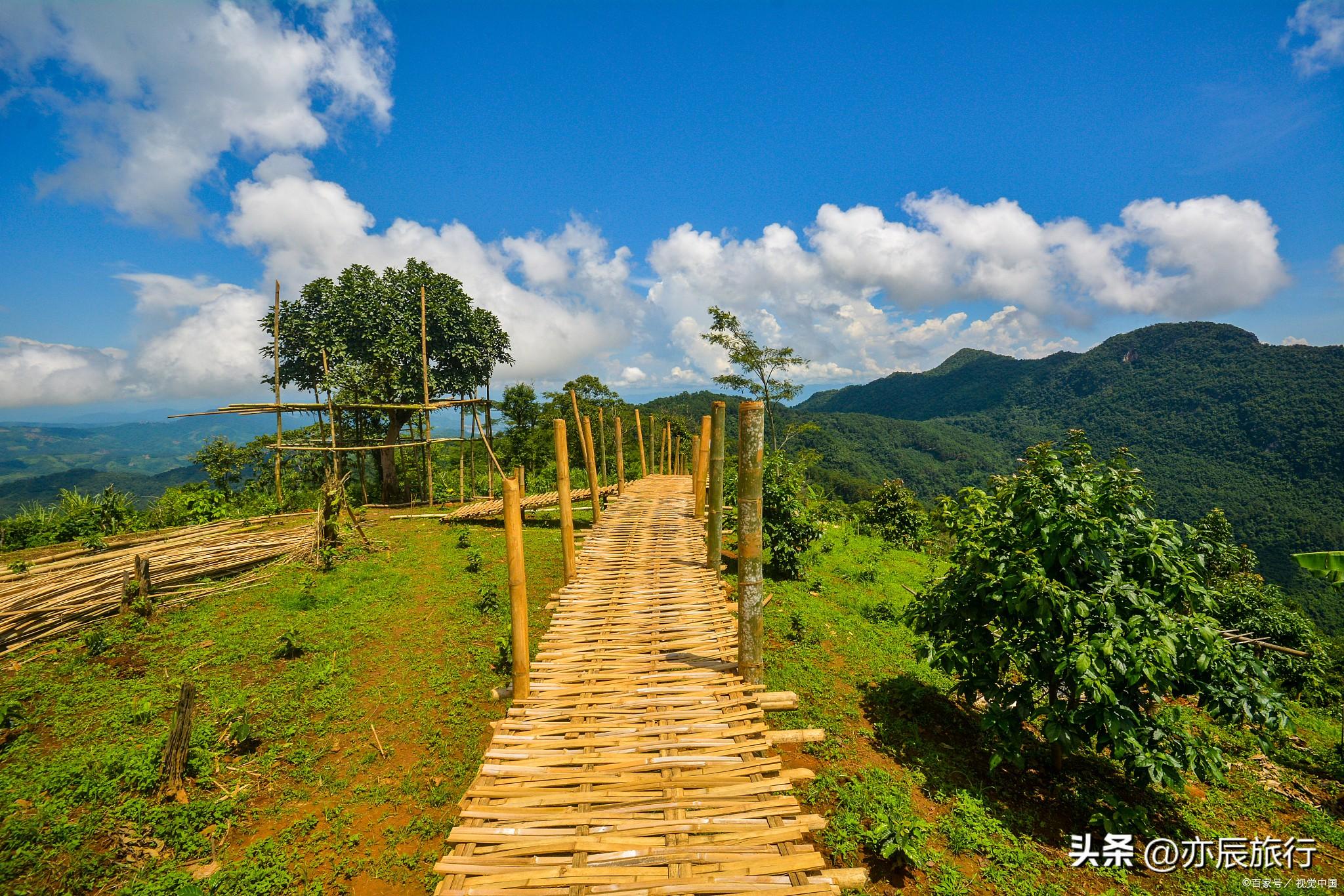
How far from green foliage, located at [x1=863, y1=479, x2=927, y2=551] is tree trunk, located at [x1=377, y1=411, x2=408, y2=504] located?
1752cm

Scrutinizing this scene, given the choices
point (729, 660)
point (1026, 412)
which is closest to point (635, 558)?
point (729, 660)

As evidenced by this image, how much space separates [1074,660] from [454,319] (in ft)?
64.4

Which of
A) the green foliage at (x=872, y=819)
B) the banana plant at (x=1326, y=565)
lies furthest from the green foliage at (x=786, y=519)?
the banana plant at (x=1326, y=565)

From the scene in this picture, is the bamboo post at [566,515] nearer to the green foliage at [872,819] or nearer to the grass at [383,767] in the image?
the grass at [383,767]

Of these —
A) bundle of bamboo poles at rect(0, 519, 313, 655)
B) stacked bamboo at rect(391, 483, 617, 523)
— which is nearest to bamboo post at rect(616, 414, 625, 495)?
stacked bamboo at rect(391, 483, 617, 523)

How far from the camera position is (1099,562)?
158 inches

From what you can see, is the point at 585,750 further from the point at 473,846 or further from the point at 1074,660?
the point at 1074,660

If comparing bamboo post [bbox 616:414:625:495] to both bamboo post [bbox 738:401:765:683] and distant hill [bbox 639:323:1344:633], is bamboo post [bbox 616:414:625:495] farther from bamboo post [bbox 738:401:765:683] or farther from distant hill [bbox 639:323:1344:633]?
distant hill [bbox 639:323:1344:633]

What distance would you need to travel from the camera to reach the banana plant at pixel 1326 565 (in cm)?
445

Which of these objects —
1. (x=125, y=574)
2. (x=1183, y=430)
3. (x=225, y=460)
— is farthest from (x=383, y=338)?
(x=1183, y=430)

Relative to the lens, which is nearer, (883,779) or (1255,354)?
(883,779)

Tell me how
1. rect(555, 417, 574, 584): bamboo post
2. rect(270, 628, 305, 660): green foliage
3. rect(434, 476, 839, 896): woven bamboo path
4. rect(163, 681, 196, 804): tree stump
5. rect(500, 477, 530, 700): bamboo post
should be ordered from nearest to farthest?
rect(434, 476, 839, 896): woven bamboo path → rect(163, 681, 196, 804): tree stump → rect(500, 477, 530, 700): bamboo post → rect(270, 628, 305, 660): green foliage → rect(555, 417, 574, 584): bamboo post

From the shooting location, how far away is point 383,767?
462 cm

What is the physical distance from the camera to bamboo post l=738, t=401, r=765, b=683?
14.6 ft
